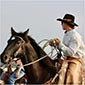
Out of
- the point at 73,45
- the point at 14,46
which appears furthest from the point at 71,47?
the point at 14,46

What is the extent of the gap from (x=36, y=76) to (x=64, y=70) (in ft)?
1.67

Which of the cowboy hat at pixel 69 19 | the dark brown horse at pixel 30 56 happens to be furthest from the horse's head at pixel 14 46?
the cowboy hat at pixel 69 19

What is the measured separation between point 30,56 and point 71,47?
724 mm

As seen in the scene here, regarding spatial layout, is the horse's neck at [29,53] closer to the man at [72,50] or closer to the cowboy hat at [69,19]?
the man at [72,50]

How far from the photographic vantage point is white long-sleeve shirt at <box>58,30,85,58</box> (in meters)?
5.63

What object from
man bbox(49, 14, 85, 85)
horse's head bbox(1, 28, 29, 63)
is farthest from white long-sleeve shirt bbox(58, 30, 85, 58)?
horse's head bbox(1, 28, 29, 63)

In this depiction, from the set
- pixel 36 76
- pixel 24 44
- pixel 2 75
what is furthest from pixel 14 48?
pixel 2 75

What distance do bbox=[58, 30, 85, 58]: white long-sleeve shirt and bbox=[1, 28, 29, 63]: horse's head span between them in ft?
2.10

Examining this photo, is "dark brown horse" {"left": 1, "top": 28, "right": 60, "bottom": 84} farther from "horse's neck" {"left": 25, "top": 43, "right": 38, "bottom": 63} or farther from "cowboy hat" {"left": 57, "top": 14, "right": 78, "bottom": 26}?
"cowboy hat" {"left": 57, "top": 14, "right": 78, "bottom": 26}

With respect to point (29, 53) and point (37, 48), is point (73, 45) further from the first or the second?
point (29, 53)

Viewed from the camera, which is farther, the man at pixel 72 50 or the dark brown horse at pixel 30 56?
the man at pixel 72 50

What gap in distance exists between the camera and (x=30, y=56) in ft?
18.8

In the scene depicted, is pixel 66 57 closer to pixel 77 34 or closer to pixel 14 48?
pixel 77 34

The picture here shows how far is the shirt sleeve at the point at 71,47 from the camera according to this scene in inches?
221
